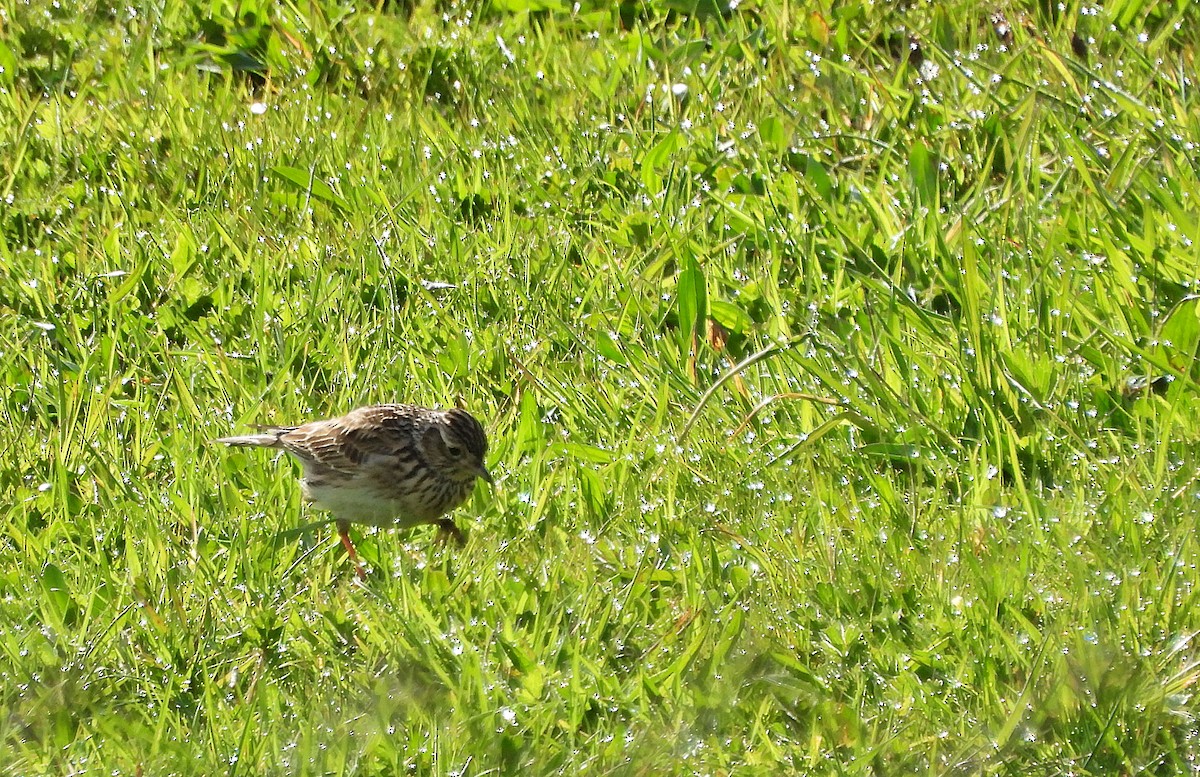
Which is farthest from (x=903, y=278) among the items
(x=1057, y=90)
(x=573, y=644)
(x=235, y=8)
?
(x=235, y=8)

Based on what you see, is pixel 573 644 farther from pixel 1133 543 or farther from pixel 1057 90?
pixel 1057 90

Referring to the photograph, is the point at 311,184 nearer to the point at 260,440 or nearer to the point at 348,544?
the point at 260,440

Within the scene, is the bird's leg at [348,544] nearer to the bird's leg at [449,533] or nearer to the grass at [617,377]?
the grass at [617,377]

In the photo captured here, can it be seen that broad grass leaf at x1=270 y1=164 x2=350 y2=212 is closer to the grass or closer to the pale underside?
the grass

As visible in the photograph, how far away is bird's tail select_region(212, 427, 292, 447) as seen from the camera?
5.57 metres

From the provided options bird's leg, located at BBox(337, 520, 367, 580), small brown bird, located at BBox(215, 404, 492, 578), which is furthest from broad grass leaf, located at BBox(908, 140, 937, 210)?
bird's leg, located at BBox(337, 520, 367, 580)

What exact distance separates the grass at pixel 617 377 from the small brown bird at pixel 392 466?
0.38ft

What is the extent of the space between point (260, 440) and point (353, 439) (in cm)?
34

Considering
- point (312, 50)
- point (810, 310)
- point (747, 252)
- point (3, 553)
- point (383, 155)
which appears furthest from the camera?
point (312, 50)

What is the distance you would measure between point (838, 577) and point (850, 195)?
2.47 metres

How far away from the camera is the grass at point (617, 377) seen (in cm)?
447

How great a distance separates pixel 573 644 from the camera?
15.3 feet

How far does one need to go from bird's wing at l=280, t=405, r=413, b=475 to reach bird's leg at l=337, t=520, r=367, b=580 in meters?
0.21

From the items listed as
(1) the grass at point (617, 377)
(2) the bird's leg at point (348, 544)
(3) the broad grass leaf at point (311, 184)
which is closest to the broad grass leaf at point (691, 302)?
→ (1) the grass at point (617, 377)
